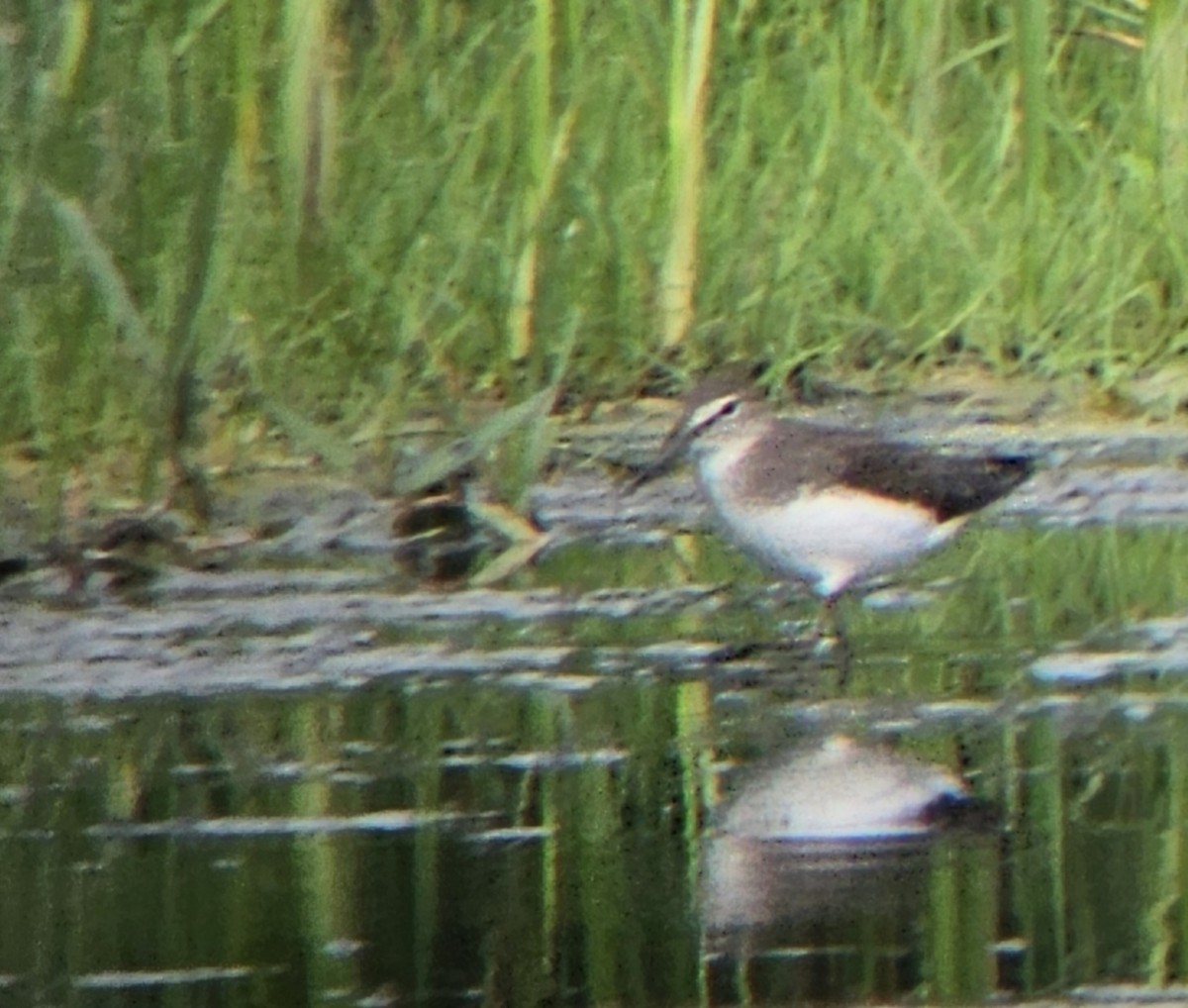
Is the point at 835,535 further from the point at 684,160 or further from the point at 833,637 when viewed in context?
the point at 684,160

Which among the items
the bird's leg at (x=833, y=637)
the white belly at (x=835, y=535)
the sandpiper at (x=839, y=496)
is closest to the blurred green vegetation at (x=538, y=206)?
the sandpiper at (x=839, y=496)

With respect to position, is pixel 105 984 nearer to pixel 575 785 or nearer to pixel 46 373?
pixel 575 785

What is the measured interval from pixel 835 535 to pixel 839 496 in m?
0.15

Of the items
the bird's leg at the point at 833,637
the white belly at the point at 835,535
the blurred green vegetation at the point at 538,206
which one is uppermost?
the blurred green vegetation at the point at 538,206

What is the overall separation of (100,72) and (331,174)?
0.78 m

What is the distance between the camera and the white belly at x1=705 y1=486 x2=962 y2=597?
569 centimetres

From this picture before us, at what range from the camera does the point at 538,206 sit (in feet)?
23.7

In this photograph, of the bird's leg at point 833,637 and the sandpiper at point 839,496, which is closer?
the bird's leg at point 833,637

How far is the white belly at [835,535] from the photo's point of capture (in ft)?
18.7

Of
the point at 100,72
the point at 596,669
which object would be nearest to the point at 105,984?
the point at 596,669

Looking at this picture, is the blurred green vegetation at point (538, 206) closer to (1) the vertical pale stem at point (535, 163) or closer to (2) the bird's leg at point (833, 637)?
(1) the vertical pale stem at point (535, 163)

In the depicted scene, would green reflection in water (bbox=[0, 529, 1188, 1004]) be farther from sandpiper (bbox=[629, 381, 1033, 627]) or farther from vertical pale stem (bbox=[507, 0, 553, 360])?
vertical pale stem (bbox=[507, 0, 553, 360])

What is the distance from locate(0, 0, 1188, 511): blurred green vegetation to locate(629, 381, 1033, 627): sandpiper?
552 mm

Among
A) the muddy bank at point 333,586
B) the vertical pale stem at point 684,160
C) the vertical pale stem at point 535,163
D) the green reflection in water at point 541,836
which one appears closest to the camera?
the green reflection in water at point 541,836
